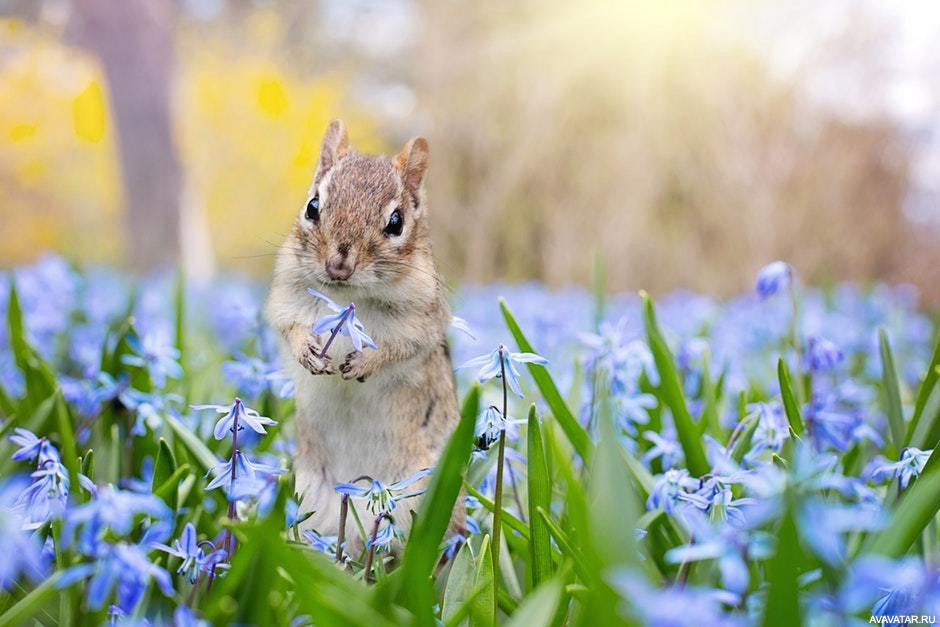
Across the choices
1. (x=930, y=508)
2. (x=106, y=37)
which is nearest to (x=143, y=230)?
(x=106, y=37)

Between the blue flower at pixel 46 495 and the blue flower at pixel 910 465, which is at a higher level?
the blue flower at pixel 910 465

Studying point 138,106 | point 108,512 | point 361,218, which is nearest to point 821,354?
point 361,218

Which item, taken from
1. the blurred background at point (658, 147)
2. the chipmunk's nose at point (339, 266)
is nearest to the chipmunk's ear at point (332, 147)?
the chipmunk's nose at point (339, 266)

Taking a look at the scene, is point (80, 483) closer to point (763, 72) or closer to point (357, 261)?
point (357, 261)

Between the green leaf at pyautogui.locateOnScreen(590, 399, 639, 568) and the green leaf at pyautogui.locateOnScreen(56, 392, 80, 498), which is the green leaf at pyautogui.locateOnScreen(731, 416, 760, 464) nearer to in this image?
the green leaf at pyautogui.locateOnScreen(590, 399, 639, 568)

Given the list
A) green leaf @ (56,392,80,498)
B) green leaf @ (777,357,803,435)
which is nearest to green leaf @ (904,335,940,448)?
green leaf @ (777,357,803,435)

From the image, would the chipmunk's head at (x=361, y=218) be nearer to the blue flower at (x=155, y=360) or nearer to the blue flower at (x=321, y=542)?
the blue flower at (x=321, y=542)

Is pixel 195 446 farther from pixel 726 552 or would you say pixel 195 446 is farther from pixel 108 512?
pixel 726 552
